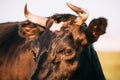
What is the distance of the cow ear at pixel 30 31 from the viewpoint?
10435mm

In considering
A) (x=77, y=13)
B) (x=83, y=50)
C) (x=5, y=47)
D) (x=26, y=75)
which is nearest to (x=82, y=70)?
(x=83, y=50)

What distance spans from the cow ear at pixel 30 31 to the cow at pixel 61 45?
0.41 m

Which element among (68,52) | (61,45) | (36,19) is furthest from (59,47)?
(36,19)

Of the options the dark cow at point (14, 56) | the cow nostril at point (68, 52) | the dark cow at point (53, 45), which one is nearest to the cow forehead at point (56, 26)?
the dark cow at point (53, 45)

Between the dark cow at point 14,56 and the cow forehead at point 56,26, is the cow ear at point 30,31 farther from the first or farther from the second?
the cow forehead at point 56,26

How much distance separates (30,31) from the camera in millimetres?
10664

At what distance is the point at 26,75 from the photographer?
11.2 metres

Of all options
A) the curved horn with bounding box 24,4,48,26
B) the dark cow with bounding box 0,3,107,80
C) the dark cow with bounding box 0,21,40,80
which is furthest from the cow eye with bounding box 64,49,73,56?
the dark cow with bounding box 0,21,40,80

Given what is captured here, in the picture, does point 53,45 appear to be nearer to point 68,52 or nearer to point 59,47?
point 59,47

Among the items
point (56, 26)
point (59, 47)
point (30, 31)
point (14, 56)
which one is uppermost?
point (56, 26)

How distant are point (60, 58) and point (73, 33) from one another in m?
0.65

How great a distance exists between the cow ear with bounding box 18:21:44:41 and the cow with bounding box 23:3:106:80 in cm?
41

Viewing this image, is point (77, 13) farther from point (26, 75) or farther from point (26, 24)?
point (26, 75)

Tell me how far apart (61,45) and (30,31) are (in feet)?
4.98
